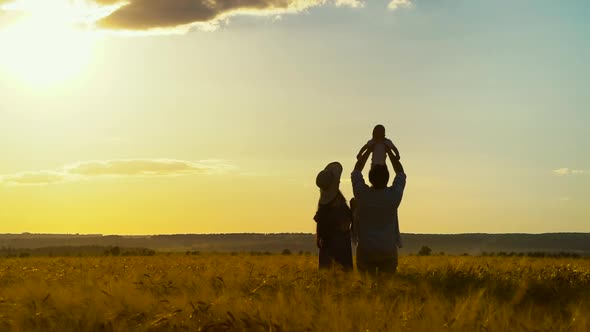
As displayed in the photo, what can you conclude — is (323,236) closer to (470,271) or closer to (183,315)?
(470,271)

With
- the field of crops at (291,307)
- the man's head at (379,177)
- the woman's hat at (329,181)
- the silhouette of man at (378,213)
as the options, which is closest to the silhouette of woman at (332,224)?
the woman's hat at (329,181)

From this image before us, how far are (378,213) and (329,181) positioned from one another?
1.42m

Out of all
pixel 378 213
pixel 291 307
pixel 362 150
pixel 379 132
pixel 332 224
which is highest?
pixel 379 132

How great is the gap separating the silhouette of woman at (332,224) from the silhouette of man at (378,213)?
3.41 ft

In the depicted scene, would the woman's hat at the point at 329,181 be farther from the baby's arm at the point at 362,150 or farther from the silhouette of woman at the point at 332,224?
the baby's arm at the point at 362,150

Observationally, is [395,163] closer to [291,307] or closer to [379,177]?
[379,177]

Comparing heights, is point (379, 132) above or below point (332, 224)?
above

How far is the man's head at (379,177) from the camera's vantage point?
1256 cm

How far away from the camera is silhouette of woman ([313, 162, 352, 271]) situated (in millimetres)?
13930

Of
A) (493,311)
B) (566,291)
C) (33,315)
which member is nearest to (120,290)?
(33,315)

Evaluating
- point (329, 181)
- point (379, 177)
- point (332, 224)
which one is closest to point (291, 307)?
point (379, 177)

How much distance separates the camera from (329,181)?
45.2 feet

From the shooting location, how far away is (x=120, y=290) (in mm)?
8000

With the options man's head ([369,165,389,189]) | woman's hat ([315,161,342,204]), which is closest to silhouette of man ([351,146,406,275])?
man's head ([369,165,389,189])
